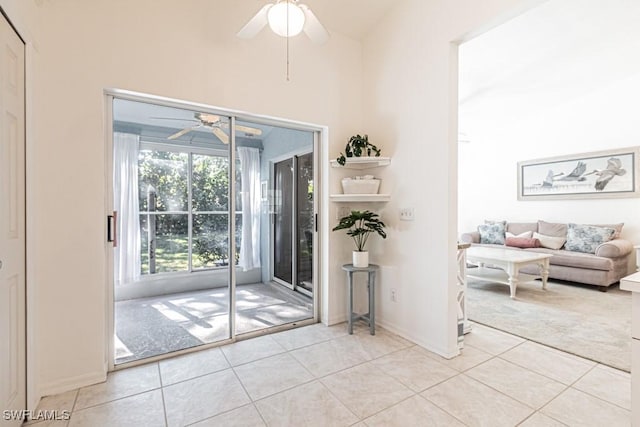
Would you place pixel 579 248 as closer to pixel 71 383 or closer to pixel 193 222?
pixel 193 222

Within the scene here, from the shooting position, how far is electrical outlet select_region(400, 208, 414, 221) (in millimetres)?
2752

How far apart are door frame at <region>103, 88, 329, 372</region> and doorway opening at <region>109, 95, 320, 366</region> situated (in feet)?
0.07

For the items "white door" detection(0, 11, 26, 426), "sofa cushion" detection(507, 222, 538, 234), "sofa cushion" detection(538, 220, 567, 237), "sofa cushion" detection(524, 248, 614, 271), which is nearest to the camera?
"white door" detection(0, 11, 26, 426)

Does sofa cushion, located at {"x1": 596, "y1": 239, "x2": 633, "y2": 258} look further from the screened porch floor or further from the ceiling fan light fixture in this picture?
the ceiling fan light fixture

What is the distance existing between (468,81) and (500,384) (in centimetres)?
384

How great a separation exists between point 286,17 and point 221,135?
1.21 meters

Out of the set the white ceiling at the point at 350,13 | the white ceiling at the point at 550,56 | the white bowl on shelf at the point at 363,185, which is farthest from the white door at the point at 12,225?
the white ceiling at the point at 550,56

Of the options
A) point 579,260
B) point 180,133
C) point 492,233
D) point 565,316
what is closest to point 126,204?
point 180,133

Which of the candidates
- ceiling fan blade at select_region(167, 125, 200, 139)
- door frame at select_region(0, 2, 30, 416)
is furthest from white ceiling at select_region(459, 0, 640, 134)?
door frame at select_region(0, 2, 30, 416)

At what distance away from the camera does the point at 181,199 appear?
110 inches

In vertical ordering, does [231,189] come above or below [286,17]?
below

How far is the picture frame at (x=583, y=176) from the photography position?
4.72 m

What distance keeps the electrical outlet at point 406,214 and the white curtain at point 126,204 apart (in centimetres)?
245

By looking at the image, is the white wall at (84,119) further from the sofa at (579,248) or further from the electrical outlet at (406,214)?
the sofa at (579,248)
